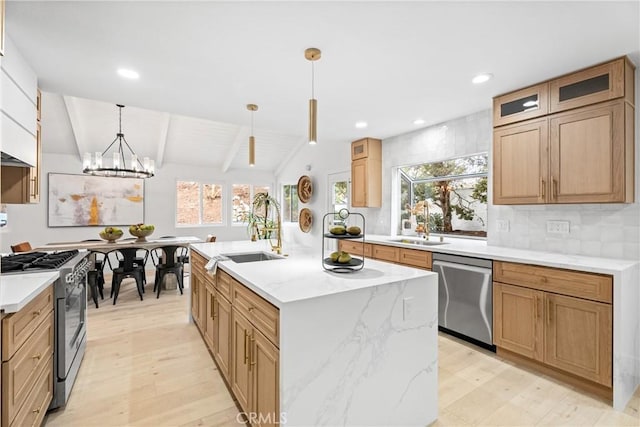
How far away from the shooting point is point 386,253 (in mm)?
3885

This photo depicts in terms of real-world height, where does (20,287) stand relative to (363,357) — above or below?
above

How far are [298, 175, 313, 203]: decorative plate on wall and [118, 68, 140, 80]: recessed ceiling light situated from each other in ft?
14.3

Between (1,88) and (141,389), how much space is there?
2160mm

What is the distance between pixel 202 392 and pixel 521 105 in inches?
141

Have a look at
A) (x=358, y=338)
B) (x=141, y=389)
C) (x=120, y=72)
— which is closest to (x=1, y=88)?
(x=120, y=72)

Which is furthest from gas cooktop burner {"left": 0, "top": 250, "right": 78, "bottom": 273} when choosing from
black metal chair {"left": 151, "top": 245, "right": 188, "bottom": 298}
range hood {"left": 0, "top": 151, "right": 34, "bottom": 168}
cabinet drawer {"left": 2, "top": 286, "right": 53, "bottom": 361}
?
black metal chair {"left": 151, "top": 245, "right": 188, "bottom": 298}

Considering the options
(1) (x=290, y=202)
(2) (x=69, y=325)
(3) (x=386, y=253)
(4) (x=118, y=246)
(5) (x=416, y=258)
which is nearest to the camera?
(2) (x=69, y=325)

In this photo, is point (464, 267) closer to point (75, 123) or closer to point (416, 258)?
point (416, 258)

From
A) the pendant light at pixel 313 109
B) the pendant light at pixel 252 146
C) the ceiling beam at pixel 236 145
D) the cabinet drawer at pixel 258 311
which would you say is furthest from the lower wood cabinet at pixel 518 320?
the ceiling beam at pixel 236 145

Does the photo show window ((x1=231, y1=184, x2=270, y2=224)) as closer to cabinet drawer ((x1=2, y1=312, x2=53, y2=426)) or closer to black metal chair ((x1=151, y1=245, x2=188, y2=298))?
black metal chair ((x1=151, y1=245, x2=188, y2=298))

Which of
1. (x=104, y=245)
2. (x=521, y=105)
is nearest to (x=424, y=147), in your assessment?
(x=521, y=105)

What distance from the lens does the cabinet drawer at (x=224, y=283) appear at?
83.6 inches

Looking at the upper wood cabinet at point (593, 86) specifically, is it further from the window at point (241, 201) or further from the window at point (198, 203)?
the window at point (198, 203)

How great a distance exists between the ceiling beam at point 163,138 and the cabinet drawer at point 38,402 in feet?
14.2
